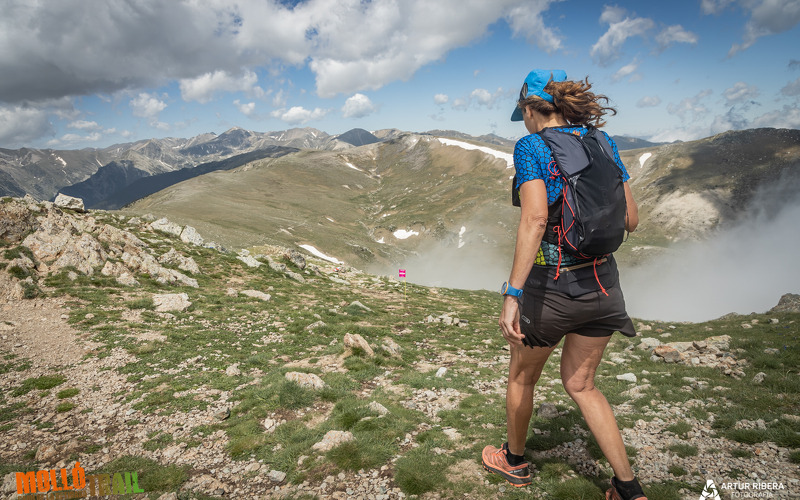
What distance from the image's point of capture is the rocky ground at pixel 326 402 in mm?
5457

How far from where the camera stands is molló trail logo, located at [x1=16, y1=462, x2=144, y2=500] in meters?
5.72

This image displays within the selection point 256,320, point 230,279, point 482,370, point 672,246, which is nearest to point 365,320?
point 256,320

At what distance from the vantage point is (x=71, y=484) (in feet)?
19.7


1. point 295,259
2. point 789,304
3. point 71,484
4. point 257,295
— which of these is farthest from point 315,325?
point 789,304

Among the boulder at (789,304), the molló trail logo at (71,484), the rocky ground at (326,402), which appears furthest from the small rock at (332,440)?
the boulder at (789,304)

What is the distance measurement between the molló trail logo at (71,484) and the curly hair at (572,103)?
8657mm

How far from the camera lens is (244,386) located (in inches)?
386

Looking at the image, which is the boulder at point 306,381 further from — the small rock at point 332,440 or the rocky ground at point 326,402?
the small rock at point 332,440

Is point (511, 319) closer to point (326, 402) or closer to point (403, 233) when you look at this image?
point (326, 402)

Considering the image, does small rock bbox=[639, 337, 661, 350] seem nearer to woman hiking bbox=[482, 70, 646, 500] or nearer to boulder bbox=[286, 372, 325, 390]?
woman hiking bbox=[482, 70, 646, 500]

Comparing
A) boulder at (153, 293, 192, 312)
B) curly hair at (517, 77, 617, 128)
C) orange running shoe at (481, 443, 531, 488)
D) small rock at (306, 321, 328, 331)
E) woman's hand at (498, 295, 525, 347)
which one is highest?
curly hair at (517, 77, 617, 128)

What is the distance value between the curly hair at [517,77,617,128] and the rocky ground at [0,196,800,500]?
492 cm

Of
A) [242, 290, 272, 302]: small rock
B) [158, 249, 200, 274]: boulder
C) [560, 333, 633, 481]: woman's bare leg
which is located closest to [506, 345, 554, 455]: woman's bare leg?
[560, 333, 633, 481]: woman's bare leg

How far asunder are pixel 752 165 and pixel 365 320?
541 feet
